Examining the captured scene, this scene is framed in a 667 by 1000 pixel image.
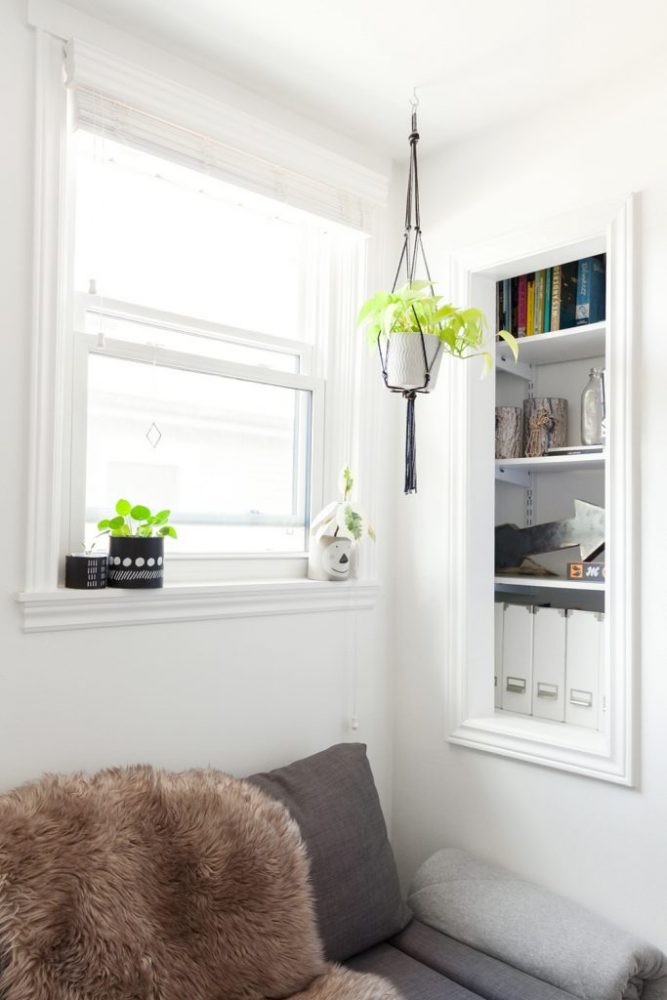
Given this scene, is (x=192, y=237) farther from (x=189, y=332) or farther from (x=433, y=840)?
(x=433, y=840)

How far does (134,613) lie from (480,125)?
1.76m

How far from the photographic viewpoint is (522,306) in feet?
8.16

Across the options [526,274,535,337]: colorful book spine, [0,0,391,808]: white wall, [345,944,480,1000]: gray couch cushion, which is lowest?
[345,944,480,1000]: gray couch cushion

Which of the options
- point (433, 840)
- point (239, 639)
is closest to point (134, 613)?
point (239, 639)

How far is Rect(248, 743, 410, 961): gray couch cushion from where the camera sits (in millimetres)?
1835

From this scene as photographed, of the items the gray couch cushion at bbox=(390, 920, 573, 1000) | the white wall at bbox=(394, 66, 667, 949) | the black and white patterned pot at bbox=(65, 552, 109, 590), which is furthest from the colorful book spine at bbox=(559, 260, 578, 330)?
the gray couch cushion at bbox=(390, 920, 573, 1000)

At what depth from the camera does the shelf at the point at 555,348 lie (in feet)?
7.51

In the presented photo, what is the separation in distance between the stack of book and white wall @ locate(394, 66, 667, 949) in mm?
243

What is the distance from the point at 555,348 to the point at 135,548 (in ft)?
4.90

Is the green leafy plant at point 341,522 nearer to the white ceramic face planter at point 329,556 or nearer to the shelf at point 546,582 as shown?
the white ceramic face planter at point 329,556

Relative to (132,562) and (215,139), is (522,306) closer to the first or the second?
(215,139)

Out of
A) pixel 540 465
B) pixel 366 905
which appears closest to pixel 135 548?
pixel 366 905

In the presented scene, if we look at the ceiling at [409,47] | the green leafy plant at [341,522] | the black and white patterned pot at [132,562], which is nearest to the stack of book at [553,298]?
the ceiling at [409,47]

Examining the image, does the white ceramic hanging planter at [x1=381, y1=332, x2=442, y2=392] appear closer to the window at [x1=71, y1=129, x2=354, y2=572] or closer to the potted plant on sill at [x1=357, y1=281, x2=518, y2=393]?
the potted plant on sill at [x1=357, y1=281, x2=518, y2=393]
